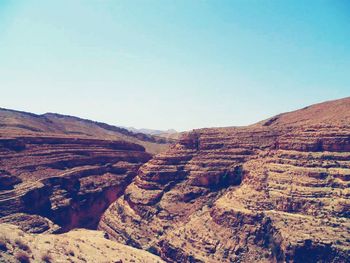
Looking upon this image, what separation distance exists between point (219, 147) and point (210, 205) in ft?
26.3

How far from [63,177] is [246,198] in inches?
1252

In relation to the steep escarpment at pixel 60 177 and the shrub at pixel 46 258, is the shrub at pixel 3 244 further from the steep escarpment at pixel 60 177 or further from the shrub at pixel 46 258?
the steep escarpment at pixel 60 177

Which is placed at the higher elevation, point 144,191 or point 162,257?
point 144,191

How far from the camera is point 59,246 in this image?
3344cm

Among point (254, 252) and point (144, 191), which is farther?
point (144, 191)

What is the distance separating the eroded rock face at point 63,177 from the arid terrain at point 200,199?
187 mm

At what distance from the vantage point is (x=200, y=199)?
51.1 m

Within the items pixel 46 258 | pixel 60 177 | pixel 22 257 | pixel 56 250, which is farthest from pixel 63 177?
pixel 22 257

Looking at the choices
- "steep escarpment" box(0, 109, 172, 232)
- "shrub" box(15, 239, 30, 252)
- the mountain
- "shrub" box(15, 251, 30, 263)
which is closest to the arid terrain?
"shrub" box(15, 239, 30, 252)

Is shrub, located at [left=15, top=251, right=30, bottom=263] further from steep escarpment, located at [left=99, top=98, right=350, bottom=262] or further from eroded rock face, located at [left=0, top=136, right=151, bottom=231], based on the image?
eroded rock face, located at [left=0, top=136, right=151, bottom=231]

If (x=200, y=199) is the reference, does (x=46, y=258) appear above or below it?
below

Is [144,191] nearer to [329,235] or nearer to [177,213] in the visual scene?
[177,213]

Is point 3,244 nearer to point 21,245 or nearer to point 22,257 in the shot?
point 21,245

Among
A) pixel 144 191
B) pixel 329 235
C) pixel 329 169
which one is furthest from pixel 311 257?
pixel 144 191
